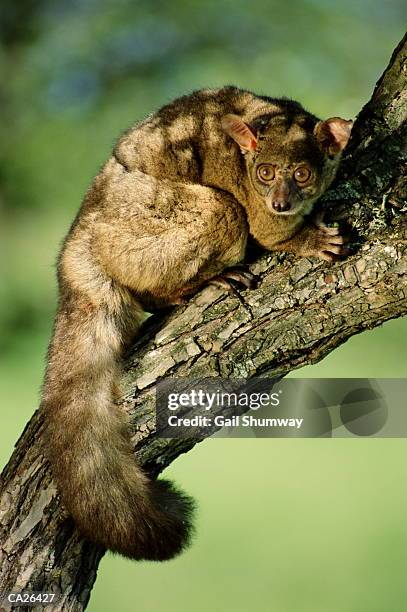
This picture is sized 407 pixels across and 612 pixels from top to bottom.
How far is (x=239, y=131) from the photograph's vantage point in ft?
9.42

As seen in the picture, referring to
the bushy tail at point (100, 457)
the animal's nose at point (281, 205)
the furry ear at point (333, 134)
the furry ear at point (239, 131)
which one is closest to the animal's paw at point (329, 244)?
the animal's nose at point (281, 205)

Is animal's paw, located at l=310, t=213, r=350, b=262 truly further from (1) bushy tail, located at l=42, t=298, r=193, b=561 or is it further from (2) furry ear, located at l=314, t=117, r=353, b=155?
(1) bushy tail, located at l=42, t=298, r=193, b=561

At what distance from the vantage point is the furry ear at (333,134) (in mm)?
2742

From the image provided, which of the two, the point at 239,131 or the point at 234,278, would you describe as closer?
the point at 234,278

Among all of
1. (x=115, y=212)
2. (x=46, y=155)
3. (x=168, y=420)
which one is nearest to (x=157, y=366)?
(x=168, y=420)

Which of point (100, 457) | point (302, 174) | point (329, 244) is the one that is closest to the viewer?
point (329, 244)

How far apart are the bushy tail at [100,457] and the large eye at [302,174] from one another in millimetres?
748

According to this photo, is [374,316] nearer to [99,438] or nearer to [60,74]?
[99,438]

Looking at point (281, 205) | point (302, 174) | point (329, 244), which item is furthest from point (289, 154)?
point (329, 244)

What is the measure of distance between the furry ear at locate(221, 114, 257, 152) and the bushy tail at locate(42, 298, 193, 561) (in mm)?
718

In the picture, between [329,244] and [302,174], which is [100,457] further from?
[302,174]

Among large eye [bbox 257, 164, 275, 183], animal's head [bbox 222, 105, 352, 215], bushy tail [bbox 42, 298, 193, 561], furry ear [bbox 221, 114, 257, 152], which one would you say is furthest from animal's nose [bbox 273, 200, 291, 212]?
bushy tail [bbox 42, 298, 193, 561]

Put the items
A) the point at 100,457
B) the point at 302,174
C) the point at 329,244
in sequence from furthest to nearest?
the point at 302,174, the point at 100,457, the point at 329,244

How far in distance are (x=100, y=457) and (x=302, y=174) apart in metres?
1.09
